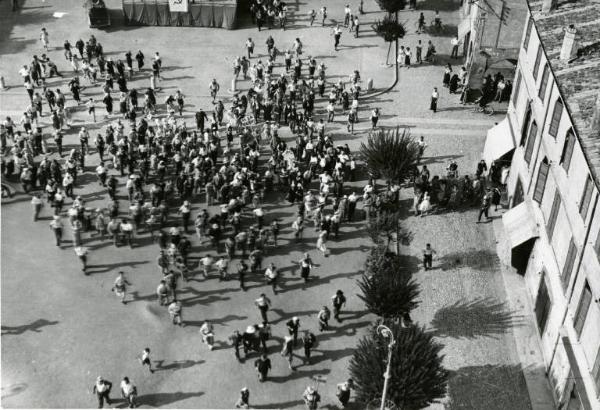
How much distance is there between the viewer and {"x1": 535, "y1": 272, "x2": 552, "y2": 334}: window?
106ft

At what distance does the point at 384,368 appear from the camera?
86.8 ft

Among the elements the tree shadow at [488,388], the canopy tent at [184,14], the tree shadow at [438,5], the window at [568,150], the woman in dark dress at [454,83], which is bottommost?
the tree shadow at [488,388]

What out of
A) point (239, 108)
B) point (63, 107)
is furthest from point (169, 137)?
point (63, 107)

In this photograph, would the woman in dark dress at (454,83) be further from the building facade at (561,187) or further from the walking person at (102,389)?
the walking person at (102,389)

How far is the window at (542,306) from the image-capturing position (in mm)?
32250

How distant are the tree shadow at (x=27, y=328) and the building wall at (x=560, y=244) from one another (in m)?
19.9

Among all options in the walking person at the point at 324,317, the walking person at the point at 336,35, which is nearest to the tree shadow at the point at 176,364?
the walking person at the point at 324,317

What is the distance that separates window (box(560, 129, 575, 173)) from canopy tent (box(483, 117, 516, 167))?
354 inches

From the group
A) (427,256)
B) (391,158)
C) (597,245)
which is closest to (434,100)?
(391,158)

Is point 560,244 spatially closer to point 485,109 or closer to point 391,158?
point 391,158

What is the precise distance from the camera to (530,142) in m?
37.5

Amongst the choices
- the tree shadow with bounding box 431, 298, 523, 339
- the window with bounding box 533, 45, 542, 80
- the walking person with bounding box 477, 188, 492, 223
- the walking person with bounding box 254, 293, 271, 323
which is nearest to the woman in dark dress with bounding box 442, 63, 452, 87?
the window with bounding box 533, 45, 542, 80

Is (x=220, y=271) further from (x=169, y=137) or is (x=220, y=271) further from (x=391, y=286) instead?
(x=169, y=137)

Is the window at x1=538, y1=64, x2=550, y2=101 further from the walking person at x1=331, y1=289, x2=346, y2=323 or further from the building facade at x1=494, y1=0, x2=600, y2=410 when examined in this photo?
the walking person at x1=331, y1=289, x2=346, y2=323
